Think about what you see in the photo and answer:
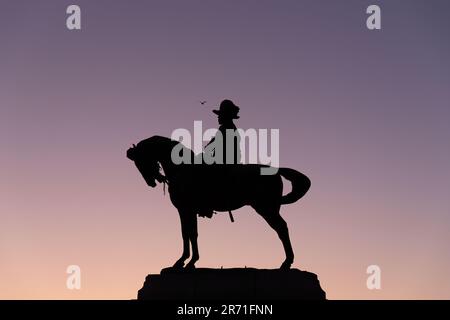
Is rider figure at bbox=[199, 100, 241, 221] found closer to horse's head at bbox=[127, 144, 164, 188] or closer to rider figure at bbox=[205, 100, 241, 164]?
rider figure at bbox=[205, 100, 241, 164]

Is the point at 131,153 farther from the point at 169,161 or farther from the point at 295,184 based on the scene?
the point at 295,184

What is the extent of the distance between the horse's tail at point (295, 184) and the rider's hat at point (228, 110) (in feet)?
5.18

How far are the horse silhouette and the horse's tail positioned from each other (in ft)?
1.16

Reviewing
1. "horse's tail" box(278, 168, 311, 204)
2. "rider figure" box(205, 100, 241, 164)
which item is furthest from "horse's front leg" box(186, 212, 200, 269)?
"horse's tail" box(278, 168, 311, 204)

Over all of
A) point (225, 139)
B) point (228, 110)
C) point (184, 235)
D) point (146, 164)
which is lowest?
point (184, 235)

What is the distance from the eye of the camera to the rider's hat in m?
21.5

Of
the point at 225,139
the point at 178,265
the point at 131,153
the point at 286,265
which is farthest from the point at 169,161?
the point at 286,265

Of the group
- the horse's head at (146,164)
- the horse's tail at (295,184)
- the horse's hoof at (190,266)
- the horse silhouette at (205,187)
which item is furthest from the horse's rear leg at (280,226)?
the horse's head at (146,164)

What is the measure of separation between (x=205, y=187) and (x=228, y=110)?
70.8 inches

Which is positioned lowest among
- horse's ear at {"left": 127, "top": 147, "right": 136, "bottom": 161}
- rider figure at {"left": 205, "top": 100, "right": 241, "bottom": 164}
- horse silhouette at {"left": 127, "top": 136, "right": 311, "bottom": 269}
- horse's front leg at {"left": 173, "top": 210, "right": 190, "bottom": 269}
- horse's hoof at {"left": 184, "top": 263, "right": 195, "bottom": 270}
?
horse's hoof at {"left": 184, "top": 263, "right": 195, "bottom": 270}

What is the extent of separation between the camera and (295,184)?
69.6ft

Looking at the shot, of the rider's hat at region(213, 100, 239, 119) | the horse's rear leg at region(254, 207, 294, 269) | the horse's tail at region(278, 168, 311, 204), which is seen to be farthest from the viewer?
the rider's hat at region(213, 100, 239, 119)

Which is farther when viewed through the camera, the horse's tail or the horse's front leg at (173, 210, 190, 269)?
the horse's tail
